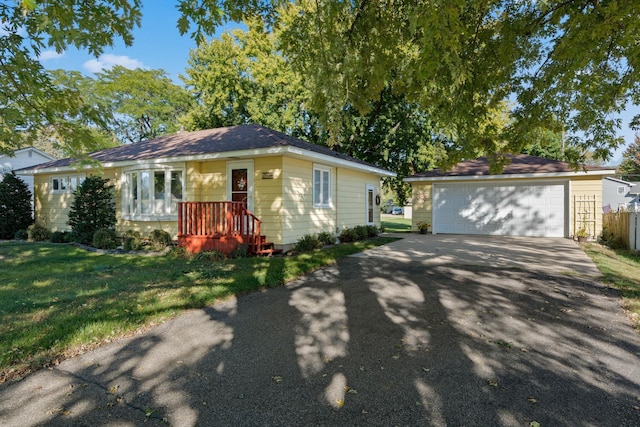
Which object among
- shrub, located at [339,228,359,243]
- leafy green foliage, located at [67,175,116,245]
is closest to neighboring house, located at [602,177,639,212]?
shrub, located at [339,228,359,243]

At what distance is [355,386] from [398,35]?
18.4 ft

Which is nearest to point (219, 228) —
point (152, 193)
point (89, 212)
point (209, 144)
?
point (209, 144)

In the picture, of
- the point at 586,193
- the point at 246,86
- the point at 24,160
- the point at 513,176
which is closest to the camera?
the point at 586,193

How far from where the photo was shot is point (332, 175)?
1250 centimetres

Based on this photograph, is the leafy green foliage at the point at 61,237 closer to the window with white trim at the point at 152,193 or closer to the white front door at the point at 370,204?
the window with white trim at the point at 152,193

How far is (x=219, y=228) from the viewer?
31.4 ft

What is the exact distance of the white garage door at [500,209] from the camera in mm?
14008

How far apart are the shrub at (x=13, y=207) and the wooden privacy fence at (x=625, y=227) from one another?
2221cm

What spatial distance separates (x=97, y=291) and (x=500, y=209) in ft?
47.3

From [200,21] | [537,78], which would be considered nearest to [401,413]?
[200,21]

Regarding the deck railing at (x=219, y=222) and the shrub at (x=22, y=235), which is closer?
the deck railing at (x=219, y=222)

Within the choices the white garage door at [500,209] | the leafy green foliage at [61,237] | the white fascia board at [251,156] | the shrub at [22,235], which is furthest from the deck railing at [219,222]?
the white garage door at [500,209]

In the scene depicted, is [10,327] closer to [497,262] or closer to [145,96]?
[497,262]

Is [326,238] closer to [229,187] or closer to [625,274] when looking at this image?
[229,187]
